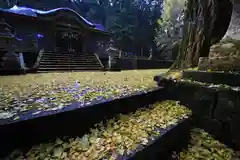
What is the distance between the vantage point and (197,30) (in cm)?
284

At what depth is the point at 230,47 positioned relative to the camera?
1.95m

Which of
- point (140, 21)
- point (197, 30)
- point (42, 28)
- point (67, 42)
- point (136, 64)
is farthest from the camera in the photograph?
point (140, 21)

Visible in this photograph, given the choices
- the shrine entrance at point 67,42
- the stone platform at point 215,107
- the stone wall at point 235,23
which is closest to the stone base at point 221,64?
the stone platform at point 215,107

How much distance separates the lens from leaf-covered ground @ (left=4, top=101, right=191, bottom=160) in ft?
3.35

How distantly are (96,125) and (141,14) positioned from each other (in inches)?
897

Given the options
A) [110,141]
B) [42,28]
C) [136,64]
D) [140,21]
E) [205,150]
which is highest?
[140,21]

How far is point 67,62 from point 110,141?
8.55 metres

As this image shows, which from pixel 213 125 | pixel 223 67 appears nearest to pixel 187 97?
pixel 213 125

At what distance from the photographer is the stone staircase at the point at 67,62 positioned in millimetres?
7843

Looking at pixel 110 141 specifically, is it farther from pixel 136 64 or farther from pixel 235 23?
pixel 136 64

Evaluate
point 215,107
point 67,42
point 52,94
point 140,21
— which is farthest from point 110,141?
point 140,21

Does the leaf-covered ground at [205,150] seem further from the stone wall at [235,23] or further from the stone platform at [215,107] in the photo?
the stone wall at [235,23]

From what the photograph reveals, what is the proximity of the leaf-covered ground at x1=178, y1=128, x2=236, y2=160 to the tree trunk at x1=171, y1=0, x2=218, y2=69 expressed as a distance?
1563mm

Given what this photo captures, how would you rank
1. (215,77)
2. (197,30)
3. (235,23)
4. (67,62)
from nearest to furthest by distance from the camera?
(215,77) < (235,23) < (197,30) < (67,62)
